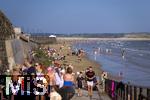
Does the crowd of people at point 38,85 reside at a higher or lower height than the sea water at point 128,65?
higher

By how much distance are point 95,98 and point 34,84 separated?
299 inches

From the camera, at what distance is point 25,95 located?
40.3 feet

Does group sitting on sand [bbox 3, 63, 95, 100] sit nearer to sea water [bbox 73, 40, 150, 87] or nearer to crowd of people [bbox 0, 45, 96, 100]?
crowd of people [bbox 0, 45, 96, 100]

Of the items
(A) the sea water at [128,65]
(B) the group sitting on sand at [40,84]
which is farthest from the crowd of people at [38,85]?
(A) the sea water at [128,65]

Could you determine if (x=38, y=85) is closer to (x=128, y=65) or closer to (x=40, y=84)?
(x=40, y=84)

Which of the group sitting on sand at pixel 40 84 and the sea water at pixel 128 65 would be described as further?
the sea water at pixel 128 65

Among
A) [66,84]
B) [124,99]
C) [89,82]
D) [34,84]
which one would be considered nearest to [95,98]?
[89,82]

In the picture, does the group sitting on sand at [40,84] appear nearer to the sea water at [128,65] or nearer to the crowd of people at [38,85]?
the crowd of people at [38,85]

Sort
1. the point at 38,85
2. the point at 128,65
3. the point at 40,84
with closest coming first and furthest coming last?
the point at 38,85 < the point at 40,84 < the point at 128,65

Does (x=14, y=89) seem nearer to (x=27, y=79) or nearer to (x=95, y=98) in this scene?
(x=27, y=79)

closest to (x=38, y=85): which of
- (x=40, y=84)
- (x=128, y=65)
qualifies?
(x=40, y=84)

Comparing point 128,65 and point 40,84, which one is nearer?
point 40,84

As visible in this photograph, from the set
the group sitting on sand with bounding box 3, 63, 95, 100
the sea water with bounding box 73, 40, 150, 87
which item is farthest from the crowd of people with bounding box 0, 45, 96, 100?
the sea water with bounding box 73, 40, 150, 87

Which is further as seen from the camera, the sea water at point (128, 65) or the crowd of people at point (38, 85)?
the sea water at point (128, 65)
